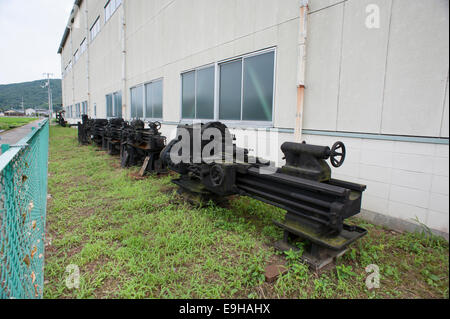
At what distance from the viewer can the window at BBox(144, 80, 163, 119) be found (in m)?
8.57

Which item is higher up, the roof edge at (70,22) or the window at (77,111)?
the roof edge at (70,22)

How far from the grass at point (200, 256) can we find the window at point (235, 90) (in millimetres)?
1906

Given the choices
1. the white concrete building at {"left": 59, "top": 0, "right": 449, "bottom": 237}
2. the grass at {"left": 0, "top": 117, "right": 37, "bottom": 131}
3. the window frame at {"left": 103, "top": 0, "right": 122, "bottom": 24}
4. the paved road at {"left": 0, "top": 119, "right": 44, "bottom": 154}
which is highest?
the window frame at {"left": 103, "top": 0, "right": 122, "bottom": 24}

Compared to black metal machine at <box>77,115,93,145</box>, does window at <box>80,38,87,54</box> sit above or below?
above

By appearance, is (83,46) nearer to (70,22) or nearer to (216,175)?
(70,22)

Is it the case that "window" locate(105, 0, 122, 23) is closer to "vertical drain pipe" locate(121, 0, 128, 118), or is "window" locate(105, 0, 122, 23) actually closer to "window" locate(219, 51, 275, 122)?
"vertical drain pipe" locate(121, 0, 128, 118)

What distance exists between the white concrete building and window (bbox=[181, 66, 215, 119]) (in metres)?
0.05

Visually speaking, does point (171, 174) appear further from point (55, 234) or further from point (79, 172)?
point (55, 234)

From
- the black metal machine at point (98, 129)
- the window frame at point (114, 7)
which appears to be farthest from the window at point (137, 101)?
the window frame at point (114, 7)

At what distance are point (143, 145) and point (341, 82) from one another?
472 cm

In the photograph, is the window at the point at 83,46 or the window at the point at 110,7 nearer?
the window at the point at 110,7

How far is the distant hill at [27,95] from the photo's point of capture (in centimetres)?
11094

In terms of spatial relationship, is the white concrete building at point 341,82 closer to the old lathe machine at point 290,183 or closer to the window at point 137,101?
the old lathe machine at point 290,183

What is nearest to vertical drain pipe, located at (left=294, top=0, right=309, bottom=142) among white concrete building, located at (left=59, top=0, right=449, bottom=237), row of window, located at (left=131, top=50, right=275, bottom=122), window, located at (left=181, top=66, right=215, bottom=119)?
white concrete building, located at (left=59, top=0, right=449, bottom=237)
